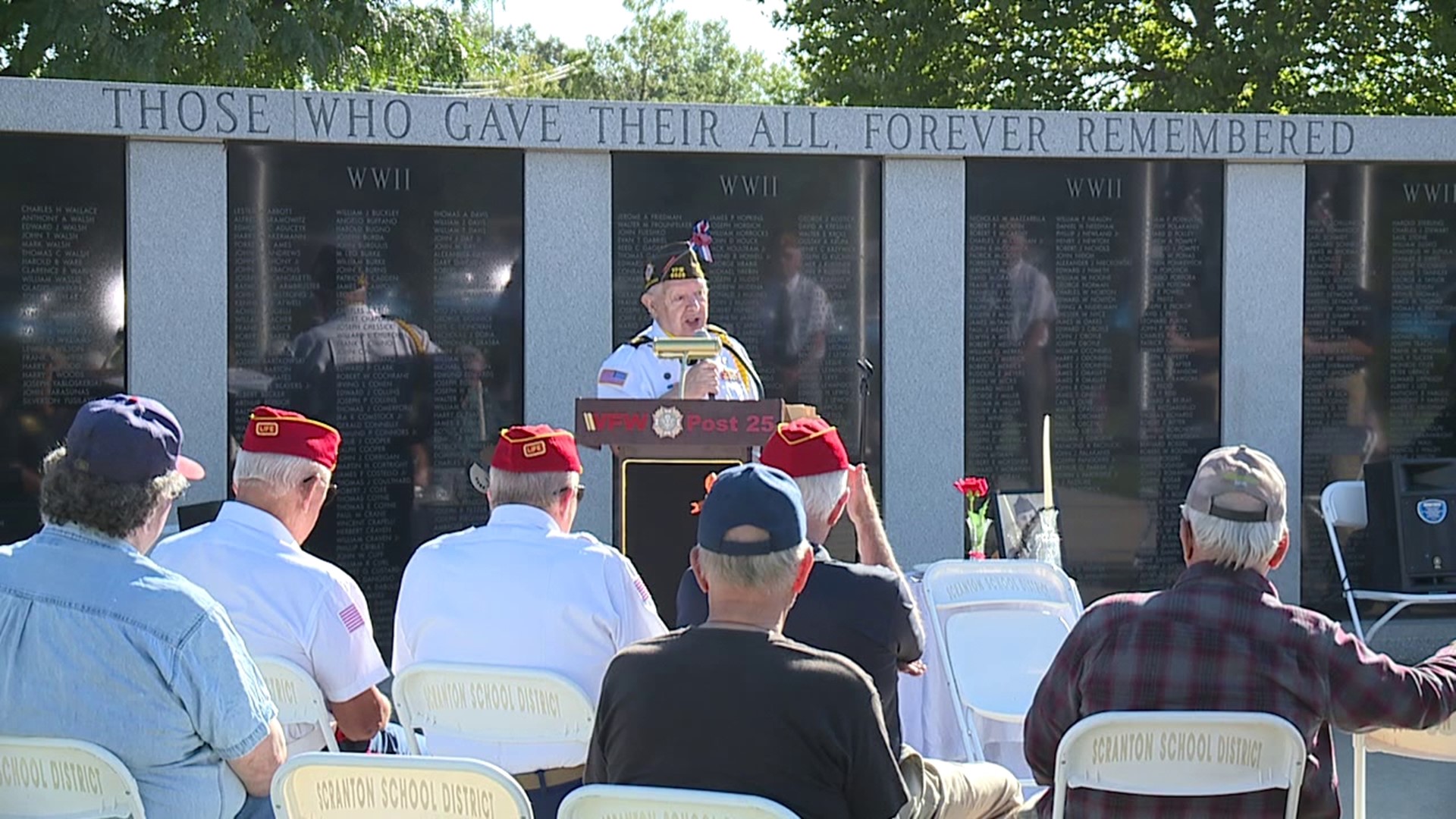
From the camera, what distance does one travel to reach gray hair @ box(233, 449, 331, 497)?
12.9 ft

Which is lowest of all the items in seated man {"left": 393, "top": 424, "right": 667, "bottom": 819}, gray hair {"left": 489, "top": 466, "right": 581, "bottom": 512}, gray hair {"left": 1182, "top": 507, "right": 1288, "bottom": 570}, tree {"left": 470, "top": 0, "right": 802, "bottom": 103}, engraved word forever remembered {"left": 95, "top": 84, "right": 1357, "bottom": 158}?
seated man {"left": 393, "top": 424, "right": 667, "bottom": 819}

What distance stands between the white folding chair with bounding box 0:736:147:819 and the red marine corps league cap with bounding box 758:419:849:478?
172 cm

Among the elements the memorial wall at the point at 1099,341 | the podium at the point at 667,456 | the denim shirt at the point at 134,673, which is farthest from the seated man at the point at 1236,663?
the memorial wall at the point at 1099,341

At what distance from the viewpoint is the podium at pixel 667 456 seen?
5820mm

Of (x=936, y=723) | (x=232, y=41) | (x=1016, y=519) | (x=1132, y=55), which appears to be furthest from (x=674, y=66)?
(x=936, y=723)

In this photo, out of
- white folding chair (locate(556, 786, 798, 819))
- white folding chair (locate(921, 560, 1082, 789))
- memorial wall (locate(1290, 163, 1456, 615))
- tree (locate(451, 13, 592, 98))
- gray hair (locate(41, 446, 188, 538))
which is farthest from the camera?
tree (locate(451, 13, 592, 98))

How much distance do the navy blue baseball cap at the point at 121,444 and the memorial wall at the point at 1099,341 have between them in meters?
6.27

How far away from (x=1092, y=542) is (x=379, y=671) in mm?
6120

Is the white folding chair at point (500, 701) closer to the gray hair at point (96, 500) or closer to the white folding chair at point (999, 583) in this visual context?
the gray hair at point (96, 500)

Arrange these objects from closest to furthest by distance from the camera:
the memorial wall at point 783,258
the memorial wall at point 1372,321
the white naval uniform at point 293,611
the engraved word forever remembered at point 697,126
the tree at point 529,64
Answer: the white naval uniform at point 293,611 → the engraved word forever remembered at point 697,126 → the memorial wall at point 783,258 → the memorial wall at point 1372,321 → the tree at point 529,64

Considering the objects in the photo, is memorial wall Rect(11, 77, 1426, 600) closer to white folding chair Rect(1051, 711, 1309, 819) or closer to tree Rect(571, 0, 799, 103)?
white folding chair Rect(1051, 711, 1309, 819)

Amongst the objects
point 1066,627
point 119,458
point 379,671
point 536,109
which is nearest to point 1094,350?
point 536,109

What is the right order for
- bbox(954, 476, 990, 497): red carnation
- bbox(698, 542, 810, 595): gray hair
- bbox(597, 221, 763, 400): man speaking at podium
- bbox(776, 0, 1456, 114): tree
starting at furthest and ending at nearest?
bbox(776, 0, 1456, 114): tree, bbox(597, 221, 763, 400): man speaking at podium, bbox(954, 476, 990, 497): red carnation, bbox(698, 542, 810, 595): gray hair

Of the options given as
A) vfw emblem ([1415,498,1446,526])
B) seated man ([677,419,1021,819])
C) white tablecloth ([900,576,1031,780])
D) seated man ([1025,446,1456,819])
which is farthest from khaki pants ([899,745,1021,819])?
vfw emblem ([1415,498,1446,526])
